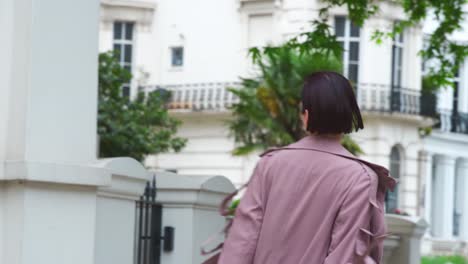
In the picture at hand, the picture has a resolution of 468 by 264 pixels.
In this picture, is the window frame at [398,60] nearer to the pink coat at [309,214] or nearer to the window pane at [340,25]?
the window pane at [340,25]

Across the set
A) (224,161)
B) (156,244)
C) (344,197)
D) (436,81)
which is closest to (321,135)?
(344,197)

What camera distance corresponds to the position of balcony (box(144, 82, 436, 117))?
34938 millimetres

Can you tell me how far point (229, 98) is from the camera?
1380 inches

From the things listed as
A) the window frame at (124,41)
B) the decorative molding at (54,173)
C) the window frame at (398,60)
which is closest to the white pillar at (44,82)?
the decorative molding at (54,173)

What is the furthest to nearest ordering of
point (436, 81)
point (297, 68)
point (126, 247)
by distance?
point (297, 68), point (436, 81), point (126, 247)

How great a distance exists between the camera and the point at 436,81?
16.4 metres

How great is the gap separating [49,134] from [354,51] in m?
28.7

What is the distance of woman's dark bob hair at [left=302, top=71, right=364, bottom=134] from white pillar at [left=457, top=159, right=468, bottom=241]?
35.0 meters

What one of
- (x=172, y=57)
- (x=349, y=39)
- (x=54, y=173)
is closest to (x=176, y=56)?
(x=172, y=57)

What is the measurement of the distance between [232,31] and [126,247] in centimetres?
2822

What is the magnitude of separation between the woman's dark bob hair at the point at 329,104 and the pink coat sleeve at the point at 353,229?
0.81 feet

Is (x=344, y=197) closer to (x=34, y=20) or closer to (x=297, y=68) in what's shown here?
(x=34, y=20)

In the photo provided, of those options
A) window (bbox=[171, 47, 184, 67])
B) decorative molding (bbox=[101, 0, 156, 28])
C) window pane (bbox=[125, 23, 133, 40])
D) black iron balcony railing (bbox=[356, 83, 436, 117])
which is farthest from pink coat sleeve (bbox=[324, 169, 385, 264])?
window pane (bbox=[125, 23, 133, 40])

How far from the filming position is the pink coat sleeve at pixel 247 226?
5.33m
